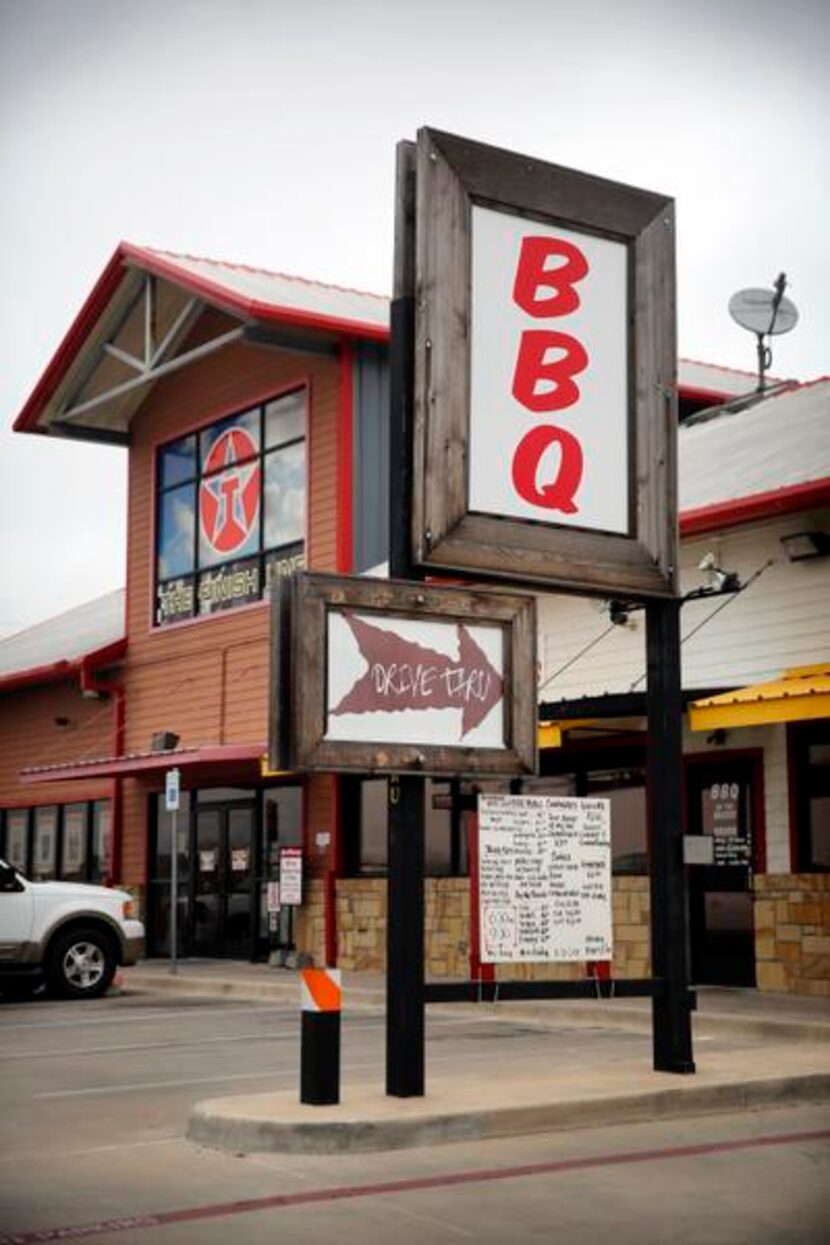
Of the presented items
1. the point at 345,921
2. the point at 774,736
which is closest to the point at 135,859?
the point at 345,921

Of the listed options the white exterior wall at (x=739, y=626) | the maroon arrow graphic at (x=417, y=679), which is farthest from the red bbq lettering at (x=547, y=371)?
the white exterior wall at (x=739, y=626)

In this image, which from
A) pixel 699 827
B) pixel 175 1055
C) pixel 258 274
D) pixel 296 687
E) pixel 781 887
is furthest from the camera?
pixel 258 274

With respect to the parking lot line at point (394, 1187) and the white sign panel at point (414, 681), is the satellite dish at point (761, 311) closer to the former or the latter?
the white sign panel at point (414, 681)

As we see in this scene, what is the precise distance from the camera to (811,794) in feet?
55.7

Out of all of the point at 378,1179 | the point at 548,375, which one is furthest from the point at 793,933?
the point at 378,1179

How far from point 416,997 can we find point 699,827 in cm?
921

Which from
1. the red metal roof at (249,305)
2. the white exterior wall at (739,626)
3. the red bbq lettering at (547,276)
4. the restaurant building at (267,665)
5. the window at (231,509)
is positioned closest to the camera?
the red bbq lettering at (547,276)

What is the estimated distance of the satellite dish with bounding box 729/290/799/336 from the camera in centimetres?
2461

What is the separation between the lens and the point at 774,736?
56.8ft

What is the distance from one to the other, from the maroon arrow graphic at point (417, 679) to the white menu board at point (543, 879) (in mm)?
648

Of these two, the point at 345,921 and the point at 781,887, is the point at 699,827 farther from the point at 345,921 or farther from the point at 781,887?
the point at 345,921

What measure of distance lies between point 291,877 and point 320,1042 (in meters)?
12.5

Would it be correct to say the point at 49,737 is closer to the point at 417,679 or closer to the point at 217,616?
the point at 217,616

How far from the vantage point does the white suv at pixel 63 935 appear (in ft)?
61.8
